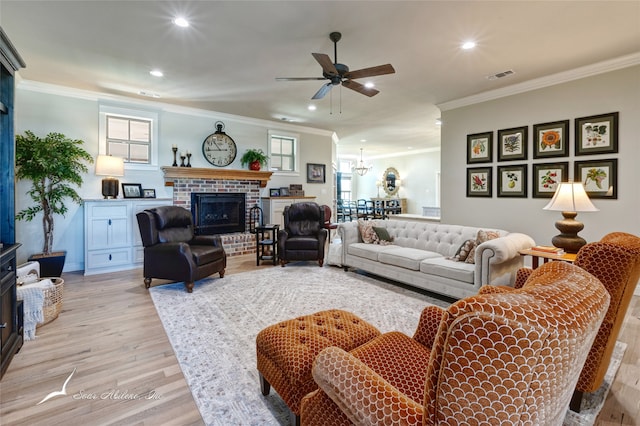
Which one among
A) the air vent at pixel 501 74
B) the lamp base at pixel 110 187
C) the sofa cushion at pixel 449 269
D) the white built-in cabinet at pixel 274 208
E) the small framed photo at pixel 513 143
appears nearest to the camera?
the sofa cushion at pixel 449 269

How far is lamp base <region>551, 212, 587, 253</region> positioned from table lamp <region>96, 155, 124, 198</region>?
5.82 meters

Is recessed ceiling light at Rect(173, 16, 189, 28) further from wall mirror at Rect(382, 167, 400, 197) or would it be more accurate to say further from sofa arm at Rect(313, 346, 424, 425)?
wall mirror at Rect(382, 167, 400, 197)

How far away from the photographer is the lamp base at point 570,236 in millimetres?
3111

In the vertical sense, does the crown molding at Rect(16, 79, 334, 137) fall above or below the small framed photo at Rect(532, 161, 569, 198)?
above

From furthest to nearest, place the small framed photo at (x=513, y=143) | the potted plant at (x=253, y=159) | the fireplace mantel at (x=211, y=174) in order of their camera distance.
A: the potted plant at (x=253, y=159) < the fireplace mantel at (x=211, y=174) < the small framed photo at (x=513, y=143)

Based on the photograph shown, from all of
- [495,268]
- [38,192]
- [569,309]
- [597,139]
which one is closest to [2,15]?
[38,192]

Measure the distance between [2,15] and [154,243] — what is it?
102 inches

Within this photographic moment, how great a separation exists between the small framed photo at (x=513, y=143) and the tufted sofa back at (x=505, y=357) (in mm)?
4672

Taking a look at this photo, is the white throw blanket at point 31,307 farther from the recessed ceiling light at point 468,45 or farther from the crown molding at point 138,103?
the recessed ceiling light at point 468,45

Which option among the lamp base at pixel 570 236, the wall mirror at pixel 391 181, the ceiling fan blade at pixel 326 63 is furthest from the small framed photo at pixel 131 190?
the wall mirror at pixel 391 181

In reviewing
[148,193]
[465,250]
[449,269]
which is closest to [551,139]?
[465,250]

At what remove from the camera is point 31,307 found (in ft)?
8.38

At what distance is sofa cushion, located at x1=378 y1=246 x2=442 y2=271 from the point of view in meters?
3.67

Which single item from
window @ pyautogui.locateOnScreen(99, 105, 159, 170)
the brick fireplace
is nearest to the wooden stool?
the brick fireplace
